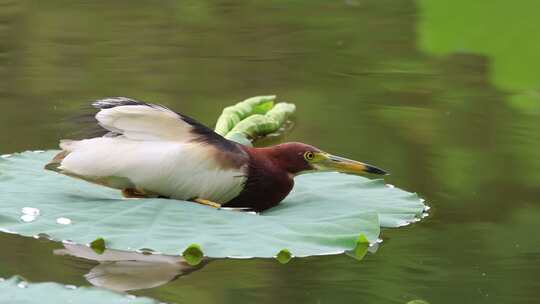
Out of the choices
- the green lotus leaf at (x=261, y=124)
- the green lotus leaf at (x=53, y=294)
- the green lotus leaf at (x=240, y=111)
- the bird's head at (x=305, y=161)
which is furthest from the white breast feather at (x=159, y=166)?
the green lotus leaf at (x=240, y=111)

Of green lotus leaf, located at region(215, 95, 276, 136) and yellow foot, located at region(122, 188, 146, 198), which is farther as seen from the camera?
green lotus leaf, located at region(215, 95, 276, 136)

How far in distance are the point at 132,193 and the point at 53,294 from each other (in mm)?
1113

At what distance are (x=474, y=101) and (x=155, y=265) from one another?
11.5 ft

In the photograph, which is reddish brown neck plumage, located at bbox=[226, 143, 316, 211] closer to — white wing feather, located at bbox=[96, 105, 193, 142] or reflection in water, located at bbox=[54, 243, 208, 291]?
white wing feather, located at bbox=[96, 105, 193, 142]

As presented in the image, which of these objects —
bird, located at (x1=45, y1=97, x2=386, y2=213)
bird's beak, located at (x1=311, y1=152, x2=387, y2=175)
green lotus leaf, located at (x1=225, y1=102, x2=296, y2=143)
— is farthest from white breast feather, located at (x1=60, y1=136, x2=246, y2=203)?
green lotus leaf, located at (x1=225, y1=102, x2=296, y2=143)

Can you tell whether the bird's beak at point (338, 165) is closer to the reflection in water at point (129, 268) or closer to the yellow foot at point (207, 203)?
the yellow foot at point (207, 203)

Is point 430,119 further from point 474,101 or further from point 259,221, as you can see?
point 259,221

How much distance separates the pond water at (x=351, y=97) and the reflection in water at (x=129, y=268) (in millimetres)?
41

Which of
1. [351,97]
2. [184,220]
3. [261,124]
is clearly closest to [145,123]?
[184,220]

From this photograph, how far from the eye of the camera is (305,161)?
4.70 metres

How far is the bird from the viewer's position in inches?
170

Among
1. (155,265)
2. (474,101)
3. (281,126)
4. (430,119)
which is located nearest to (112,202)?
(155,265)

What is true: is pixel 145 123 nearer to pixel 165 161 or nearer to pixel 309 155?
pixel 165 161

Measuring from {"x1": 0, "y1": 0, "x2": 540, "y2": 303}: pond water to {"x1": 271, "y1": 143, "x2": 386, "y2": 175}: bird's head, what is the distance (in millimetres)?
307
